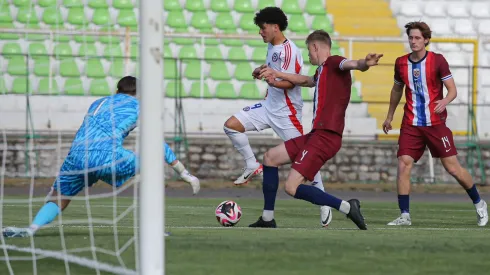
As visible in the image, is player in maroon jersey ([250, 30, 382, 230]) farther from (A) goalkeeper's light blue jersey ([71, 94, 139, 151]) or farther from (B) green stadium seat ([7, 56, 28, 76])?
(B) green stadium seat ([7, 56, 28, 76])

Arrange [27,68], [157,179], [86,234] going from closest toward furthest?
[157,179]
[86,234]
[27,68]

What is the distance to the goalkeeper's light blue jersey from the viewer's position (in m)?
8.55

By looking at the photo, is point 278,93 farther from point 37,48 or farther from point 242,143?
point 37,48

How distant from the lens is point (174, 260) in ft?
21.5

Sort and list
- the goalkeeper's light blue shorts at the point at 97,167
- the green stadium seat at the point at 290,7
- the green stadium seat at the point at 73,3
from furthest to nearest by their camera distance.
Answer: the green stadium seat at the point at 290,7 → the green stadium seat at the point at 73,3 → the goalkeeper's light blue shorts at the point at 97,167

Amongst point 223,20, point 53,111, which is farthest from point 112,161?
point 223,20

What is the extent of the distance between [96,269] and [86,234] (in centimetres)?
206

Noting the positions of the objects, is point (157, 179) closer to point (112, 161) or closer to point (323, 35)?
point (112, 161)

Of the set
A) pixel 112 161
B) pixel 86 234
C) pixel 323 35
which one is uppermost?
pixel 323 35

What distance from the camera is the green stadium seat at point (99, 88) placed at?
1827 cm

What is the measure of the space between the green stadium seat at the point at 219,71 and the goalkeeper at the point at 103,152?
9.86 m

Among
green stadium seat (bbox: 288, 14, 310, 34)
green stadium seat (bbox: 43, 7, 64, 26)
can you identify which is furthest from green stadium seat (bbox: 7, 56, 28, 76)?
green stadium seat (bbox: 288, 14, 310, 34)

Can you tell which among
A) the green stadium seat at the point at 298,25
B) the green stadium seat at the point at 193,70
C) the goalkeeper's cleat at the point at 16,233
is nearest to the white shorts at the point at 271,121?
the goalkeeper's cleat at the point at 16,233

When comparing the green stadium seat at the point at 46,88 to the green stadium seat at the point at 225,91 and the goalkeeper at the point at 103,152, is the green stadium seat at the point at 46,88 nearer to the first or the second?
the green stadium seat at the point at 225,91
